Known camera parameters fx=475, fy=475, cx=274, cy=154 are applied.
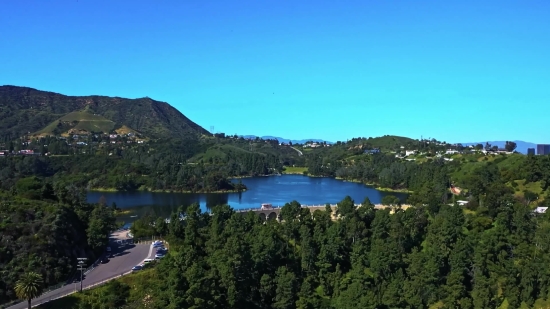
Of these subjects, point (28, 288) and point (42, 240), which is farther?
point (42, 240)

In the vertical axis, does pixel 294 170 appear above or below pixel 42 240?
above

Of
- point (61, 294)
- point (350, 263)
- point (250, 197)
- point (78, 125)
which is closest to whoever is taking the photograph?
point (61, 294)

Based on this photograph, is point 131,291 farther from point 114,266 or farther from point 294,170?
point 294,170

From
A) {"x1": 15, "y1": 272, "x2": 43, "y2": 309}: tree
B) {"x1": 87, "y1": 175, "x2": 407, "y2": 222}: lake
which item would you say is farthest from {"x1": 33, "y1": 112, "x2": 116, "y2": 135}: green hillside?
{"x1": 15, "y1": 272, "x2": 43, "y2": 309}: tree

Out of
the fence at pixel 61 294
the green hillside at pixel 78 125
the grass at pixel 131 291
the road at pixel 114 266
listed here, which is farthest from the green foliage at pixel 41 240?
the green hillside at pixel 78 125

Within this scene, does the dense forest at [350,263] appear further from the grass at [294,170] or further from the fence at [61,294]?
the grass at [294,170]

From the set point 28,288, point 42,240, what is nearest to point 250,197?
point 42,240

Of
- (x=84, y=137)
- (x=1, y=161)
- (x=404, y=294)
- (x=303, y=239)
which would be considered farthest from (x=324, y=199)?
(x=84, y=137)
